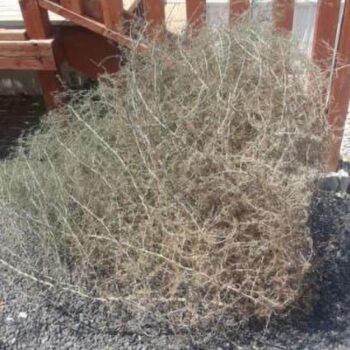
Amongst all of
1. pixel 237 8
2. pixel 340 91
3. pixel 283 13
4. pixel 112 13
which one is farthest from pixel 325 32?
pixel 112 13

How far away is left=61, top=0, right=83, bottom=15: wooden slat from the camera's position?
3596 mm

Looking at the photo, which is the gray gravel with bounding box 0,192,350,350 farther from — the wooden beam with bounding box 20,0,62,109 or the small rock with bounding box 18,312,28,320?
the wooden beam with bounding box 20,0,62,109

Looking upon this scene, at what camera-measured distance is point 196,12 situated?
11.0 ft

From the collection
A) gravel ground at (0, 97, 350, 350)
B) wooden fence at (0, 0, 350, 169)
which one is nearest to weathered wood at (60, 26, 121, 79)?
wooden fence at (0, 0, 350, 169)

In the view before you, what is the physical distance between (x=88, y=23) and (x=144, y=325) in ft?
6.05

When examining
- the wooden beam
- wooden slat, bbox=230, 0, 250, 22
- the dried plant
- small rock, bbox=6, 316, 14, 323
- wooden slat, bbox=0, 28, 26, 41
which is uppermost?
wooden slat, bbox=230, 0, 250, 22

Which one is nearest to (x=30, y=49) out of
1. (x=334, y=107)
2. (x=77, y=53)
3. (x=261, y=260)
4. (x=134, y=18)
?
(x=77, y=53)

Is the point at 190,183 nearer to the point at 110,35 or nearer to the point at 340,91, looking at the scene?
the point at 340,91

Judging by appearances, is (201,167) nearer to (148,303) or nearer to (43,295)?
(148,303)

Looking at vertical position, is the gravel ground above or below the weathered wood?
below

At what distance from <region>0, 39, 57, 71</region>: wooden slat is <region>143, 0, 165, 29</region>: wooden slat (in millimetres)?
719

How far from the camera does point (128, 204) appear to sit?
8.86ft

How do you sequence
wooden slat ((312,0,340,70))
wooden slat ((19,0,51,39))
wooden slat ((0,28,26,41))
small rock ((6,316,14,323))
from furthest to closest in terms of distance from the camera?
wooden slat ((0,28,26,41)), wooden slat ((19,0,51,39)), wooden slat ((312,0,340,70)), small rock ((6,316,14,323))

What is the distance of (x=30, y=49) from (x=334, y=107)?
1.87 m
